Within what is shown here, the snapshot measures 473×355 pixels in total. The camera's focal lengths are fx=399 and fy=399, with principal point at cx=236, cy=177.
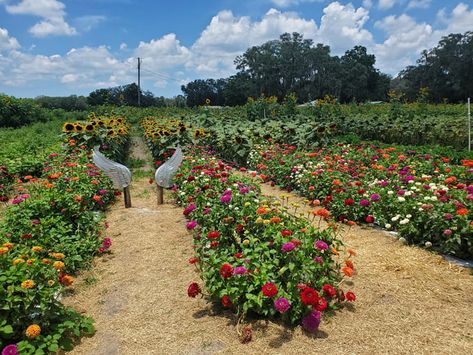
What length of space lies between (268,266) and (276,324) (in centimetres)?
39

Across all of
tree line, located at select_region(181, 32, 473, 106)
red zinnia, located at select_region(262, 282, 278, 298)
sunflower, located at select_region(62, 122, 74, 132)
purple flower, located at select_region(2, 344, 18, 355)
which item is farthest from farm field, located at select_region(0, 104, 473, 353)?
tree line, located at select_region(181, 32, 473, 106)

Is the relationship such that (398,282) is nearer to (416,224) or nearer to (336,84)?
(416,224)

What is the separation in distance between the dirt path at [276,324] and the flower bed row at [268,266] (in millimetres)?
142

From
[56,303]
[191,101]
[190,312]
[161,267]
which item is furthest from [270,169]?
[191,101]

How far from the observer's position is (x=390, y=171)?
587 centimetres

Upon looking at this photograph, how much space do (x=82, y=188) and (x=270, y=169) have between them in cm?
358

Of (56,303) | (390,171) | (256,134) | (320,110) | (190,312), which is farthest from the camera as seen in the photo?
(320,110)

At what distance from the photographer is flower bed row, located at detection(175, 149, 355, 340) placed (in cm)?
268

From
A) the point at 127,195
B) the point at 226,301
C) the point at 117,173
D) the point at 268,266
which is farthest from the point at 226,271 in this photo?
the point at 117,173

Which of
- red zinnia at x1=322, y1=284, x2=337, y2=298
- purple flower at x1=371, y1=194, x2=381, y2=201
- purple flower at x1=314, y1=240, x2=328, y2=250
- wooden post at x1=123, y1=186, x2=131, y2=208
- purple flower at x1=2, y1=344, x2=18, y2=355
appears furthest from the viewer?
wooden post at x1=123, y1=186, x2=131, y2=208

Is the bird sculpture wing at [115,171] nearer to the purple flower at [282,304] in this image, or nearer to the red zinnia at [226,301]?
the red zinnia at [226,301]

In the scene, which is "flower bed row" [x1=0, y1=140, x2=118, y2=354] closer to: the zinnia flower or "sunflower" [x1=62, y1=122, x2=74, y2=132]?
the zinnia flower

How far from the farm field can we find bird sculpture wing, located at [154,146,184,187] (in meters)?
0.18

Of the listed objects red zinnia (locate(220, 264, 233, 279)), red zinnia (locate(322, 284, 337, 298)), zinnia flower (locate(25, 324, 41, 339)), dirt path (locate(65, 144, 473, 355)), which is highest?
red zinnia (locate(220, 264, 233, 279))
